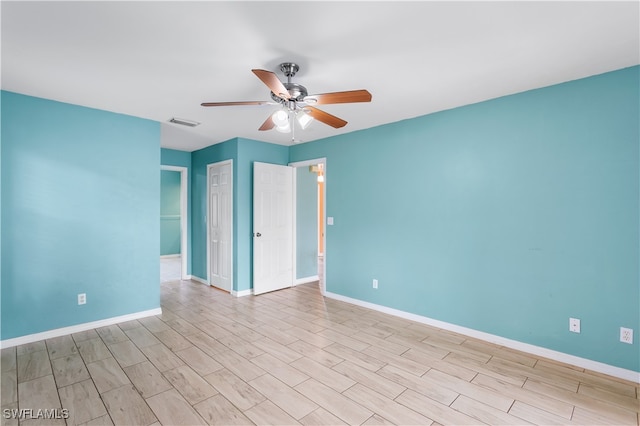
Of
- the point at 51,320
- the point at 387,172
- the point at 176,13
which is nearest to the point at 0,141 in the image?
the point at 51,320

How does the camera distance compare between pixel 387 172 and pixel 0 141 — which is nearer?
pixel 0 141

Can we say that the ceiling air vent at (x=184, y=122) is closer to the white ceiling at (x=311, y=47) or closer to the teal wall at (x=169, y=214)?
the white ceiling at (x=311, y=47)

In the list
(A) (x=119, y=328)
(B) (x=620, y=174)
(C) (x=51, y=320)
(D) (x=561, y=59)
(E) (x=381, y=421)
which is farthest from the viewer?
(A) (x=119, y=328)

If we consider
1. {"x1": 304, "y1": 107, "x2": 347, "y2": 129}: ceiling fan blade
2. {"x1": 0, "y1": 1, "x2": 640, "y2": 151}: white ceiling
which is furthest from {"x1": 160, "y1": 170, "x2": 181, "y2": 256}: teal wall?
{"x1": 304, "y1": 107, "x2": 347, "y2": 129}: ceiling fan blade

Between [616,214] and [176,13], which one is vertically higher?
[176,13]

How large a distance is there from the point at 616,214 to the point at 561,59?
1.32 metres

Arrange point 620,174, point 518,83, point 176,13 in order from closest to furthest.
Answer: point 176,13, point 620,174, point 518,83

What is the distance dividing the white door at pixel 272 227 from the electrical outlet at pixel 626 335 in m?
4.09

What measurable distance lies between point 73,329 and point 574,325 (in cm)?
494

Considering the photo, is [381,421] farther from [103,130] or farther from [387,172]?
[103,130]

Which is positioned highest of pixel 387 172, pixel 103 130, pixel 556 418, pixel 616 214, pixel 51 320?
pixel 103 130

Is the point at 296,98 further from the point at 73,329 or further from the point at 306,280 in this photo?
the point at 306,280

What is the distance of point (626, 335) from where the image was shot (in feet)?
7.97

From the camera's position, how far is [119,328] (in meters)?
3.44
